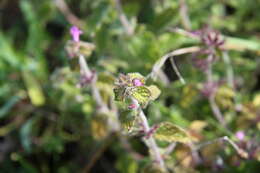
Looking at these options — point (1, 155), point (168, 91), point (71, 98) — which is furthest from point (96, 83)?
point (1, 155)

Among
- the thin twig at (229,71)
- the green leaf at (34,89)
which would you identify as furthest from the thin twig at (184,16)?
the green leaf at (34,89)

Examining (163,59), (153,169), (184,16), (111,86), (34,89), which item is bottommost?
(153,169)

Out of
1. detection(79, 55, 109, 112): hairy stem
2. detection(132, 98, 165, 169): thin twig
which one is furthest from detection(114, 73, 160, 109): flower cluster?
detection(79, 55, 109, 112): hairy stem

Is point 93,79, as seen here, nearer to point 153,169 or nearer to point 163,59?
point 163,59

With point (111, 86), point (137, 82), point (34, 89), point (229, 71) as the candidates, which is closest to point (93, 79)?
point (111, 86)

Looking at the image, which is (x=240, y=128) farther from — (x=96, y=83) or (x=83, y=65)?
(x=83, y=65)
